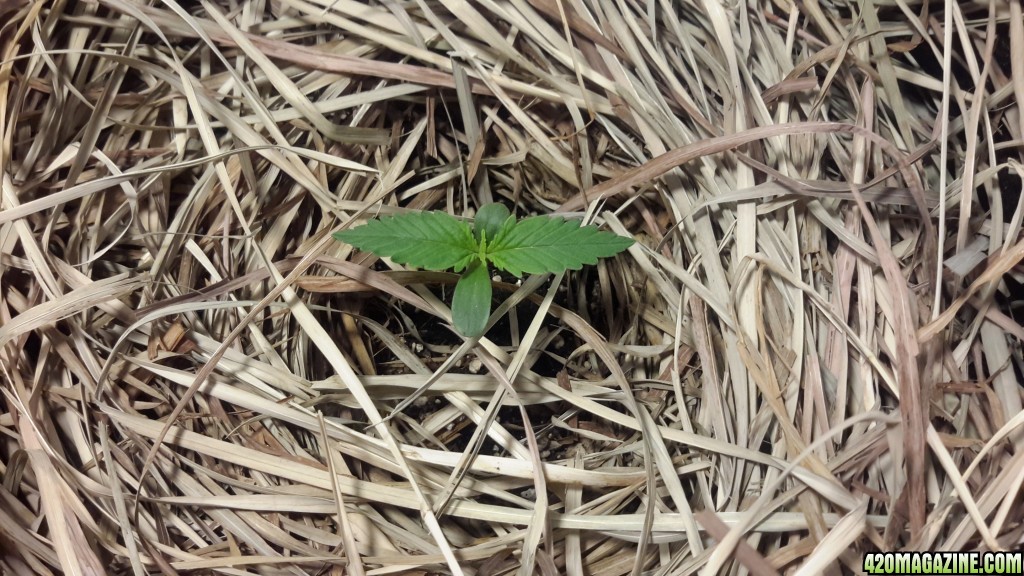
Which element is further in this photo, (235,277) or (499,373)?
(235,277)

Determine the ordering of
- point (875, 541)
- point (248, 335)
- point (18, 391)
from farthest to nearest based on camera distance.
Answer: point (248, 335) < point (18, 391) < point (875, 541)

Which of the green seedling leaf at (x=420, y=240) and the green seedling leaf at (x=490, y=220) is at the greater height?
the green seedling leaf at (x=490, y=220)

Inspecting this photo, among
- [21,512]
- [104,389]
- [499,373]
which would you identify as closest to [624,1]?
[499,373]

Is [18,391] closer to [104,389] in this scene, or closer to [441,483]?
[104,389]
